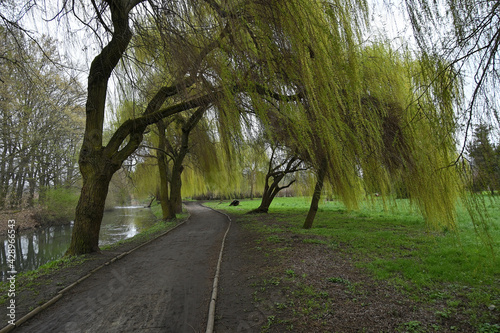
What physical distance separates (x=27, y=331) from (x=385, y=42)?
731 cm

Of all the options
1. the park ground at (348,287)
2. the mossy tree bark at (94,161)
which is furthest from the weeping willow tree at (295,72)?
the mossy tree bark at (94,161)

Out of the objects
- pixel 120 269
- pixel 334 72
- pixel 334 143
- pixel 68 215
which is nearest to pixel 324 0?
pixel 334 72

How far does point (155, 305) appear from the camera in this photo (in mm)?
3697

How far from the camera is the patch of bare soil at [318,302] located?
2830 millimetres

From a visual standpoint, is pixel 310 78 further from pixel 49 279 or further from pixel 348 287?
pixel 49 279

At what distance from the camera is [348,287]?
3814mm

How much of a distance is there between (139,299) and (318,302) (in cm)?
248

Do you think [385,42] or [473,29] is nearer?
[473,29]

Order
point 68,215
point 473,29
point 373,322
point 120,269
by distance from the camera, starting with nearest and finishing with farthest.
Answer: point 473,29 < point 373,322 < point 120,269 < point 68,215

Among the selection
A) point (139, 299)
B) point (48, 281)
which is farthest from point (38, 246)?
point (139, 299)

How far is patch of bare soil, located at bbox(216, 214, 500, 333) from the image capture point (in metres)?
2.83

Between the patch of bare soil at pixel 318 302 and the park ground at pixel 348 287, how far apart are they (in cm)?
1

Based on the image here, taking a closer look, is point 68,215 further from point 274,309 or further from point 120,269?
point 274,309

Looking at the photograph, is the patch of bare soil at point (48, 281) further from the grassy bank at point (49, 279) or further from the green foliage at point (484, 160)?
the green foliage at point (484, 160)
